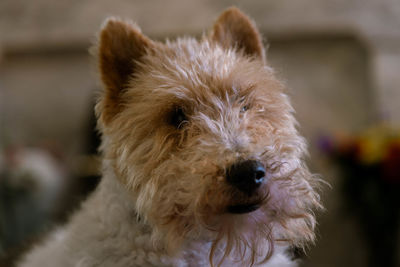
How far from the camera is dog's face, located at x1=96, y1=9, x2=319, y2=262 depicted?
0.82m

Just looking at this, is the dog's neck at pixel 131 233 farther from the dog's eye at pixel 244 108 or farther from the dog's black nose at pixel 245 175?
the dog's eye at pixel 244 108

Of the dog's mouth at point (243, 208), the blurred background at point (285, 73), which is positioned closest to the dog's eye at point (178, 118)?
the dog's mouth at point (243, 208)

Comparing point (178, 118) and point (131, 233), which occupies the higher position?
point (178, 118)

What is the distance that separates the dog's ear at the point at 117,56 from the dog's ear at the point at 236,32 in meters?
0.21

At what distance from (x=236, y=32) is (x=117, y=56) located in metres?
0.36

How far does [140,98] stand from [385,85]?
243cm

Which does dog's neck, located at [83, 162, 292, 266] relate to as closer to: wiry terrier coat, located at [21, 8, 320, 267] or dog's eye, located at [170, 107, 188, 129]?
wiry terrier coat, located at [21, 8, 320, 267]

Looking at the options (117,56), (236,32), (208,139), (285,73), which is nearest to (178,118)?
(208,139)

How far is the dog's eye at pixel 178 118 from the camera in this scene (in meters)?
0.98

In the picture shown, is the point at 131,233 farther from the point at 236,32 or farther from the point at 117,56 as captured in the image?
the point at 236,32

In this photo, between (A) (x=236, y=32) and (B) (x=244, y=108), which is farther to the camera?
(A) (x=236, y=32)

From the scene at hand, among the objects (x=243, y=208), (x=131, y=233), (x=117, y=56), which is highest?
(x=117, y=56)

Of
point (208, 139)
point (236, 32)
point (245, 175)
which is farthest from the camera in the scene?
point (236, 32)

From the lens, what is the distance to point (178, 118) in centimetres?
99
